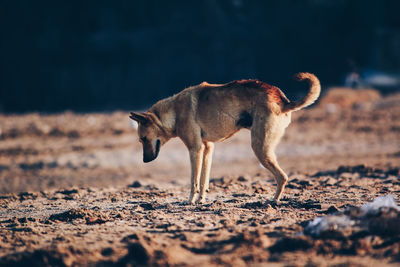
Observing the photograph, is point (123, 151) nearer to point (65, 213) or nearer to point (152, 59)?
point (65, 213)

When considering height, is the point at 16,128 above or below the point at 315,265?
above

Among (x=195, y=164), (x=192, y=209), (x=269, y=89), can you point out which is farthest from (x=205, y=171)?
(x=269, y=89)

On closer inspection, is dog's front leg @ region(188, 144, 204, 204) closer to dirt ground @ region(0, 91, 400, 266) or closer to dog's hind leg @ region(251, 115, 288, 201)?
dirt ground @ region(0, 91, 400, 266)

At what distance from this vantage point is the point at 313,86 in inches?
232

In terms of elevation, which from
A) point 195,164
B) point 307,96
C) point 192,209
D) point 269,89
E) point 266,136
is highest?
point 269,89

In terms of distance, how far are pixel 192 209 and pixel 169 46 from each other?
19.5m

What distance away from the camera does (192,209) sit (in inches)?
240

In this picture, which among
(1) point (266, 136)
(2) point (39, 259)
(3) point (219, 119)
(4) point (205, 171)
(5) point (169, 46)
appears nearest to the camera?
(2) point (39, 259)

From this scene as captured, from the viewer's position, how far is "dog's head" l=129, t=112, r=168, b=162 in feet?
21.1

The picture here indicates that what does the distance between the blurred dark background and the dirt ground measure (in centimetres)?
1001

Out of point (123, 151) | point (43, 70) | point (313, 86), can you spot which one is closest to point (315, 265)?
point (313, 86)

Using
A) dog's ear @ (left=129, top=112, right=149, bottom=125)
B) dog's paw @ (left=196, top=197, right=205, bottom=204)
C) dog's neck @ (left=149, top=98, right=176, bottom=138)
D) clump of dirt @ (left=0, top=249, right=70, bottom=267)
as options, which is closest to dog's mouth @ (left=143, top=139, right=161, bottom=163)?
dog's neck @ (left=149, top=98, right=176, bottom=138)

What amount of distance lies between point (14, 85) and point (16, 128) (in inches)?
394

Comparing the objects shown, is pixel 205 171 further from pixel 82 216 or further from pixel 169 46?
pixel 169 46
